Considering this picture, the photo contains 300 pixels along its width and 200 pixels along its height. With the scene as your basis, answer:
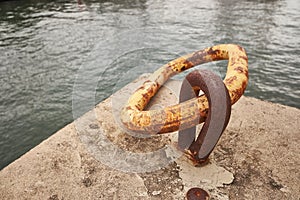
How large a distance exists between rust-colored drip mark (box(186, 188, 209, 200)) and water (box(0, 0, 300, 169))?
2.06m

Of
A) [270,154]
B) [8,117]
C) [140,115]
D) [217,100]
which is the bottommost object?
[8,117]

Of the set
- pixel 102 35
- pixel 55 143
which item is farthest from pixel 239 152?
pixel 102 35

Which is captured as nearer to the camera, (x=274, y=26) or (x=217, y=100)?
(x=217, y=100)

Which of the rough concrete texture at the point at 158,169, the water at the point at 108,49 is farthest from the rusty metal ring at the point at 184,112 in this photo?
the water at the point at 108,49

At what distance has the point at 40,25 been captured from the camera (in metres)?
8.21

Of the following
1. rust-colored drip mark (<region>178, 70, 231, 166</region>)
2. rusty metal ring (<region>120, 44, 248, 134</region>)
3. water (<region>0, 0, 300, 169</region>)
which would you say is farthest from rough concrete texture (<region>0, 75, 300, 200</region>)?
water (<region>0, 0, 300, 169</region>)

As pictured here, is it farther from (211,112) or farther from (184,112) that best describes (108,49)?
(211,112)

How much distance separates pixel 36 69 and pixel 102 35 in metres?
2.49

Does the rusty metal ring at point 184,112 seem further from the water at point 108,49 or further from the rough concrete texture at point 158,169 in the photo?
the water at point 108,49

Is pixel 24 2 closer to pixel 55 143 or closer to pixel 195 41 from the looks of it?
pixel 195 41

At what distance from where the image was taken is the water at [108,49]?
3.97m

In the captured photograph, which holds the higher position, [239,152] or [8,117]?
[239,152]

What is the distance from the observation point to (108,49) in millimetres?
6016

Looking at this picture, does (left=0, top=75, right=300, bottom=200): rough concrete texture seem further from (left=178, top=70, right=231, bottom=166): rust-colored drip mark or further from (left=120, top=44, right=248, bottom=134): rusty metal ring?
(left=120, top=44, right=248, bottom=134): rusty metal ring
